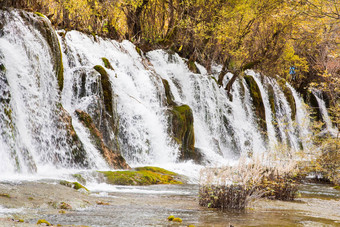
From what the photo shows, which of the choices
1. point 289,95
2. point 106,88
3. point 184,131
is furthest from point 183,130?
point 289,95

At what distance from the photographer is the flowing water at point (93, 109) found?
10.4m

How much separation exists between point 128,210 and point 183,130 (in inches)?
444

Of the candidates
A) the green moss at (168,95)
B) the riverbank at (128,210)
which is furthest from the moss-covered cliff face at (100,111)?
the riverbank at (128,210)

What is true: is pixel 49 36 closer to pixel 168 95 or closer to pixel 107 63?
pixel 107 63

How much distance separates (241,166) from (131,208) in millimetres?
2065

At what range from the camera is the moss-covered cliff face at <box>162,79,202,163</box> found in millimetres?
17141

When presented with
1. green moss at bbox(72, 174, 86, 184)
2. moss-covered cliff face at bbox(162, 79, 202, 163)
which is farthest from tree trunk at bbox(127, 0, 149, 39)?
green moss at bbox(72, 174, 86, 184)

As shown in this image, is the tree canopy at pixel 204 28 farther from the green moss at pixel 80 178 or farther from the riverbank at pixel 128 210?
the riverbank at pixel 128 210

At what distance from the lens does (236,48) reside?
964 inches

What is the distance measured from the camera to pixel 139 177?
11.0m

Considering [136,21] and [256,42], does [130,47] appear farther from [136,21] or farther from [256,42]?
[256,42]

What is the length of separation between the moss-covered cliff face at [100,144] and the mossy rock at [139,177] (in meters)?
0.81

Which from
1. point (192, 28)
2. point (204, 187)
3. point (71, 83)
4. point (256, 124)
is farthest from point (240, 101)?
point (204, 187)

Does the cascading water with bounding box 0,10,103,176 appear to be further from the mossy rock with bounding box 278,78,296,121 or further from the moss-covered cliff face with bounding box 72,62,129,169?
the mossy rock with bounding box 278,78,296,121
